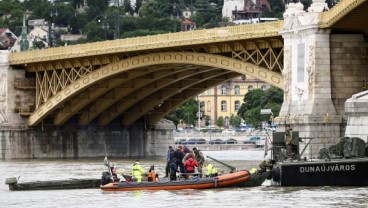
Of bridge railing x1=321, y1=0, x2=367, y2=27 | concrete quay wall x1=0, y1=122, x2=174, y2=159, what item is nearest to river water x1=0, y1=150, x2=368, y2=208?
bridge railing x1=321, y1=0, x2=367, y2=27

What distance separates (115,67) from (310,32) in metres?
26.9

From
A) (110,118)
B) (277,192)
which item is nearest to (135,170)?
(277,192)

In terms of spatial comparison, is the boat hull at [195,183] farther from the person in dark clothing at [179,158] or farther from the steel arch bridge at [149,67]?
the steel arch bridge at [149,67]

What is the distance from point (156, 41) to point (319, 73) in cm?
2033

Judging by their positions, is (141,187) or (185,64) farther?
(185,64)

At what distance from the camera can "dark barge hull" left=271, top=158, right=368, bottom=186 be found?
65.5 metres

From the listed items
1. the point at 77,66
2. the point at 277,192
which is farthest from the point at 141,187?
the point at 77,66

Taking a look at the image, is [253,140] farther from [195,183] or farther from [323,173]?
[323,173]

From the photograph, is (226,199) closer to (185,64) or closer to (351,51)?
(351,51)

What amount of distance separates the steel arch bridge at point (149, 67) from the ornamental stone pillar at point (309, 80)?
116 centimetres

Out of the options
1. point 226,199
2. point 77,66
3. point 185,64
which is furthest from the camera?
point 77,66

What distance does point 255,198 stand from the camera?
6291 cm

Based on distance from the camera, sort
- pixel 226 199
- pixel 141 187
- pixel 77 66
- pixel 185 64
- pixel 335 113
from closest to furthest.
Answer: pixel 226 199 → pixel 141 187 → pixel 335 113 → pixel 185 64 → pixel 77 66

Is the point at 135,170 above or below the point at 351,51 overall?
below
